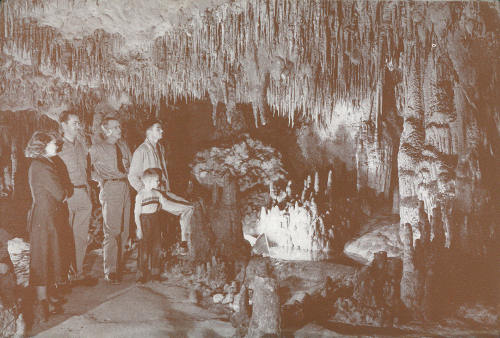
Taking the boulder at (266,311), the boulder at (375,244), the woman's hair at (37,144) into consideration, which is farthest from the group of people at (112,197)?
the boulder at (375,244)

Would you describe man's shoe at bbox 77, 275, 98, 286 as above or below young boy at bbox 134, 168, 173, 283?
below

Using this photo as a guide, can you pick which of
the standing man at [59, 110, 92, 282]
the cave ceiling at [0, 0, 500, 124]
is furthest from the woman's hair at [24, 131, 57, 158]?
Result: the cave ceiling at [0, 0, 500, 124]

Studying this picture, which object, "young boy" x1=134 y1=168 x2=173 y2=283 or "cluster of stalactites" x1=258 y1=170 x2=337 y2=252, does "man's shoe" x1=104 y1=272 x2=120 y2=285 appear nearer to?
"young boy" x1=134 y1=168 x2=173 y2=283

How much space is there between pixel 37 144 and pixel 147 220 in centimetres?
148

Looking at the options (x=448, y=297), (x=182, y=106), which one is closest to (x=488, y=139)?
(x=448, y=297)

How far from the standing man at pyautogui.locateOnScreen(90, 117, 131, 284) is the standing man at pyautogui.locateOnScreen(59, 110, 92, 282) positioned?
19 cm

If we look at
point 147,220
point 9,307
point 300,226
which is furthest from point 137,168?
point 300,226

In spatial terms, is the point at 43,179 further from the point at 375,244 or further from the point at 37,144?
the point at 375,244

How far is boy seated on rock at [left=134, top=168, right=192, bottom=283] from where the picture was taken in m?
4.68

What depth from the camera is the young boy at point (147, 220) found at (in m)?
4.68

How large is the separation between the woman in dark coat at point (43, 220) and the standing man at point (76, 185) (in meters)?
0.56

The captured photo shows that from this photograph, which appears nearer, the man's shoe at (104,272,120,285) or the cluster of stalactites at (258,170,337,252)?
the man's shoe at (104,272,120,285)

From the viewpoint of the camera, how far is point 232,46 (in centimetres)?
625

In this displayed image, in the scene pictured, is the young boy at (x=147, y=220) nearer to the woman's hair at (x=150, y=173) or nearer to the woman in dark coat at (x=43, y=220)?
the woman's hair at (x=150, y=173)
